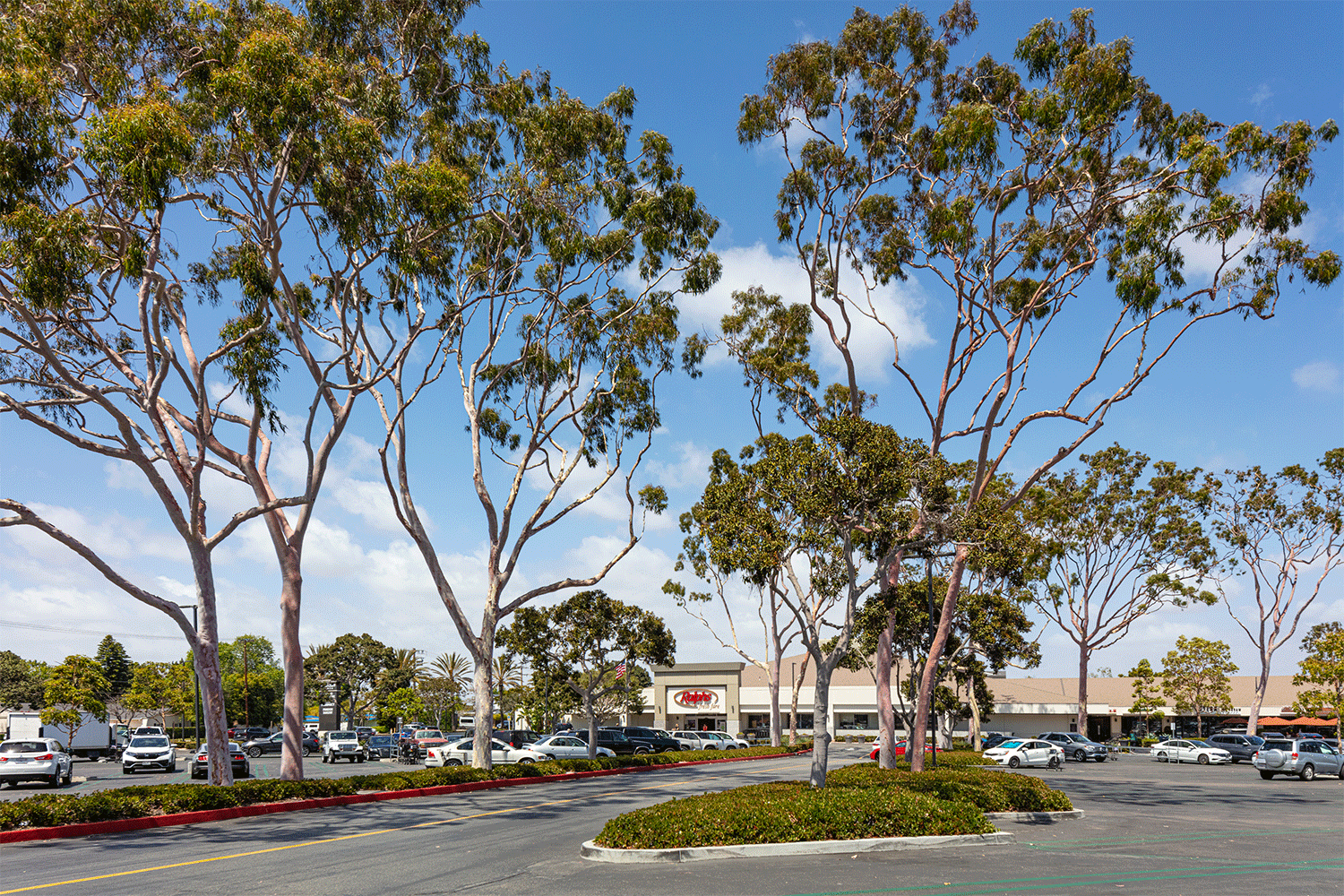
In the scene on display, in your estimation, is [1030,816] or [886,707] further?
[886,707]

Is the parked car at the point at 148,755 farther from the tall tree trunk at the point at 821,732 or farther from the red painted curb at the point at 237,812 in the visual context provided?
the tall tree trunk at the point at 821,732

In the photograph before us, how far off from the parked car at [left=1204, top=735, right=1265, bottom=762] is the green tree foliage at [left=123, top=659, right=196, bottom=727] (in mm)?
76207

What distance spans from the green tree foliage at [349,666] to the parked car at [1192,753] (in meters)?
63.1

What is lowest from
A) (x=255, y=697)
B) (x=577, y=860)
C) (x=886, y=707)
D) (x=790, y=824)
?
(x=255, y=697)

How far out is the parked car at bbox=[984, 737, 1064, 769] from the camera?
4269cm

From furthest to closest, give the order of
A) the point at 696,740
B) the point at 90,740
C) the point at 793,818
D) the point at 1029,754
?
the point at 90,740
the point at 696,740
the point at 1029,754
the point at 793,818

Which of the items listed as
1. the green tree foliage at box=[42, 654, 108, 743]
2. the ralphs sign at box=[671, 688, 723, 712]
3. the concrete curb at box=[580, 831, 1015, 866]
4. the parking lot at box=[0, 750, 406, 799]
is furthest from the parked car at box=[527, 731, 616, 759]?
the green tree foliage at box=[42, 654, 108, 743]

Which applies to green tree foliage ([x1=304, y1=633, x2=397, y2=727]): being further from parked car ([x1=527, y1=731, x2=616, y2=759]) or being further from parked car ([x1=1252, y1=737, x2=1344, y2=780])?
parked car ([x1=1252, y1=737, x2=1344, y2=780])

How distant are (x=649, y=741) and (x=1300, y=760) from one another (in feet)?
98.1

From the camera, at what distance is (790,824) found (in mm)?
13688

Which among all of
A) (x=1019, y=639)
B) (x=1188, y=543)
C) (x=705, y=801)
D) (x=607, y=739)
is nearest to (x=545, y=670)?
(x=607, y=739)

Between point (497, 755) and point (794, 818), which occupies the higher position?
point (794, 818)

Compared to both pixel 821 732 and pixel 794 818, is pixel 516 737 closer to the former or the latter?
pixel 821 732

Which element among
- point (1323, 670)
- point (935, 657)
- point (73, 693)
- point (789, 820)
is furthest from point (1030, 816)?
point (73, 693)
